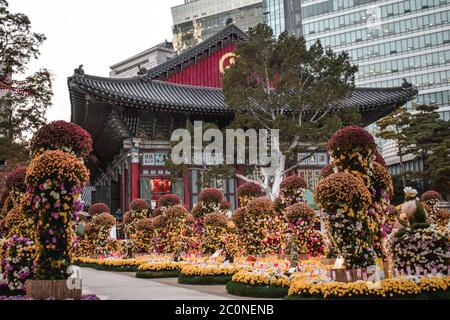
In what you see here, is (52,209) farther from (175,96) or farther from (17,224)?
(175,96)

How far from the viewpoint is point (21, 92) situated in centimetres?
3247

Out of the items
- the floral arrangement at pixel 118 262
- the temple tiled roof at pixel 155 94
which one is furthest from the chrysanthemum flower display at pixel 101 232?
the temple tiled roof at pixel 155 94

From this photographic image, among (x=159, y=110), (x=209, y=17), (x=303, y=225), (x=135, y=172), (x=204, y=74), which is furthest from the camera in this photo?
(x=209, y=17)

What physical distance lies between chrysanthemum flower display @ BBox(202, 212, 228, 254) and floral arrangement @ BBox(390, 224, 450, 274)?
9267 millimetres

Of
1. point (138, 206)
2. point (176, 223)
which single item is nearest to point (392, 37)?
point (138, 206)

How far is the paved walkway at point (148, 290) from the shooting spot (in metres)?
11.1

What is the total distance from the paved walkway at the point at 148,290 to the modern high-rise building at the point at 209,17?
103037 millimetres

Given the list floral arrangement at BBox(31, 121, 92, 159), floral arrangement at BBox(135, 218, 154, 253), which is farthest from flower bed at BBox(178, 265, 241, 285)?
floral arrangement at BBox(135, 218, 154, 253)

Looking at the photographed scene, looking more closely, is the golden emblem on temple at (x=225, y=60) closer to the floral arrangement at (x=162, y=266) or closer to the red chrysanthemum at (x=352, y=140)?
the floral arrangement at (x=162, y=266)

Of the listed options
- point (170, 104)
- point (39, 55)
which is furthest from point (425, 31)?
point (39, 55)

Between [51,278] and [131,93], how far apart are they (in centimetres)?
2322

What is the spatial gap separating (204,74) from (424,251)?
95.2 ft

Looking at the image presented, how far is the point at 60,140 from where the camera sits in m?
10.8

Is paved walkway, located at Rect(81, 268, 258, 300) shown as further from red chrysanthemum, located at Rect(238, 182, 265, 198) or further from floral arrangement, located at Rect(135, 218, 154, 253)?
Result: floral arrangement, located at Rect(135, 218, 154, 253)
